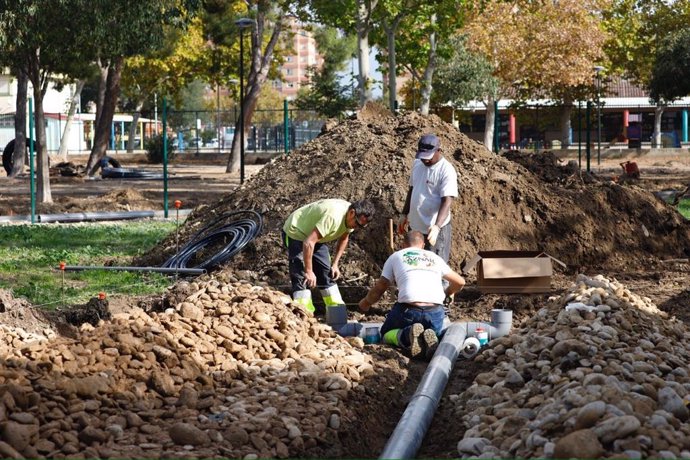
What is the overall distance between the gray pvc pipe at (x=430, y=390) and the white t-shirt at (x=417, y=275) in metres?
0.40

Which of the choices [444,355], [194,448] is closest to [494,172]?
[444,355]

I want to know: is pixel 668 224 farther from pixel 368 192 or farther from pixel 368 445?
pixel 368 445

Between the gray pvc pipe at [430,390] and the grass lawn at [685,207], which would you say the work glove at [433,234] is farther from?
the grass lawn at [685,207]

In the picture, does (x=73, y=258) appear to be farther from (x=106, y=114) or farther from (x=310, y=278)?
(x=106, y=114)

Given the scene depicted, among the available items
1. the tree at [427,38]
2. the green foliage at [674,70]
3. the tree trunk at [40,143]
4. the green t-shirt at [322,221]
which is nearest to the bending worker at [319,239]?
the green t-shirt at [322,221]

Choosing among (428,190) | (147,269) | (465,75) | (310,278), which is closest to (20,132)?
(465,75)

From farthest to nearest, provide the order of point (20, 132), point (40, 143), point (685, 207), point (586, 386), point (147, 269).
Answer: point (20, 132) < point (685, 207) < point (40, 143) < point (147, 269) < point (586, 386)

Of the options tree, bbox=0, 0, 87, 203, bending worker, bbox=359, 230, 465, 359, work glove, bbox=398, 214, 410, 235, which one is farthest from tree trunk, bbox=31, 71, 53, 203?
bending worker, bbox=359, 230, 465, 359

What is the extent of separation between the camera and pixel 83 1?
22.8 m

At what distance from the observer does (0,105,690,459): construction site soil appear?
6.48 m

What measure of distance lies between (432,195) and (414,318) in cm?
203

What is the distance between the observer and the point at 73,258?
15539mm

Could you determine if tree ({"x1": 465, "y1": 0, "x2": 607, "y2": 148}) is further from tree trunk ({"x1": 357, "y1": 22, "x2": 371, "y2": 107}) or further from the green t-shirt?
the green t-shirt

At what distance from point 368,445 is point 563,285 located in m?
6.39
